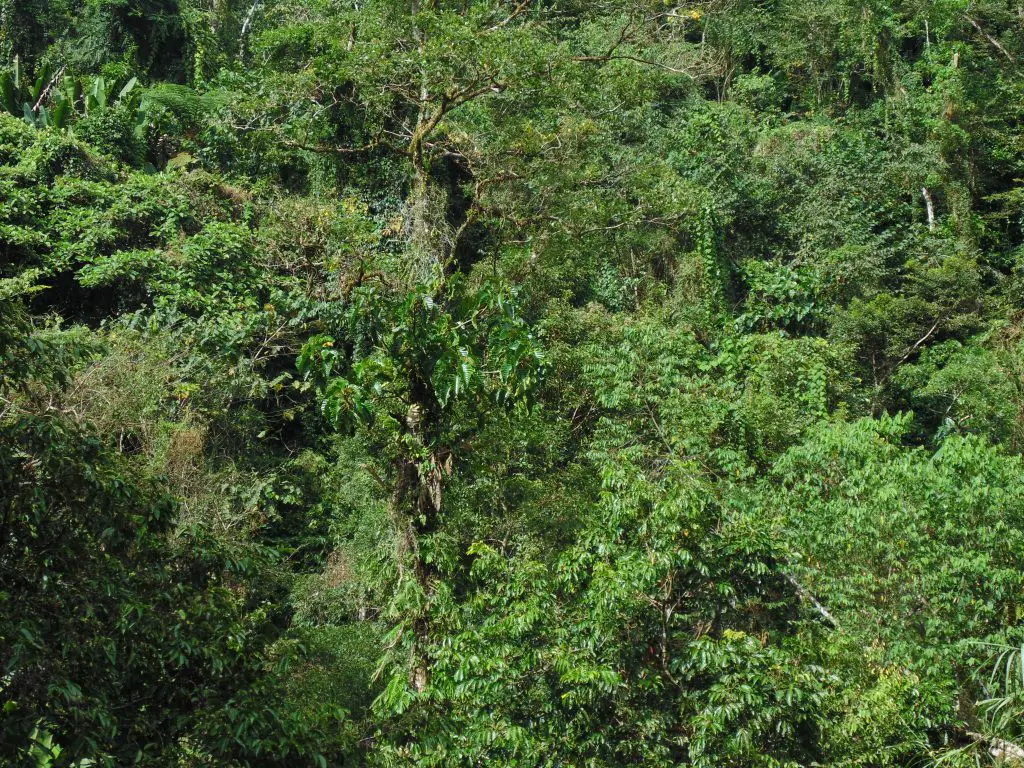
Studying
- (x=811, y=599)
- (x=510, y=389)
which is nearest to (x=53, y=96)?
(x=510, y=389)

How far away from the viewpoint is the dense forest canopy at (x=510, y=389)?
4891mm

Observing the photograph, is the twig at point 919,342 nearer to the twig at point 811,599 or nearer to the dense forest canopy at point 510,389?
the dense forest canopy at point 510,389

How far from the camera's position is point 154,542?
15.9ft

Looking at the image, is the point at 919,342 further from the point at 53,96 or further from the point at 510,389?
the point at 53,96

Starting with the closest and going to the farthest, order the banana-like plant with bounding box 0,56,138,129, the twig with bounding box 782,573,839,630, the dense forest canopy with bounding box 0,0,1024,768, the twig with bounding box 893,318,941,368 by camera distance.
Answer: the dense forest canopy with bounding box 0,0,1024,768 → the twig with bounding box 782,573,839,630 → the banana-like plant with bounding box 0,56,138,129 → the twig with bounding box 893,318,941,368

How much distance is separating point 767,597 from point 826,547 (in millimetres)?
1953

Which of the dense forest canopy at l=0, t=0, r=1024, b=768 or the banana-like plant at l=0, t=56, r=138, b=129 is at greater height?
the banana-like plant at l=0, t=56, r=138, b=129

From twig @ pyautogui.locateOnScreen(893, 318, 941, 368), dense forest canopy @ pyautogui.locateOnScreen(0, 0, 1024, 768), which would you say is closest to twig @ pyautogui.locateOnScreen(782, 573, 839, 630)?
dense forest canopy @ pyautogui.locateOnScreen(0, 0, 1024, 768)

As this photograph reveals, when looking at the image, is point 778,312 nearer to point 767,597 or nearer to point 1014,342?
point 1014,342

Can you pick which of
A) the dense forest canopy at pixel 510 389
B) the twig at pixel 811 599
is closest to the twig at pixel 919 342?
the dense forest canopy at pixel 510 389

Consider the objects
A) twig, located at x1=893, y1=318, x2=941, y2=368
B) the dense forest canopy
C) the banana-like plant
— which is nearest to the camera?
the dense forest canopy

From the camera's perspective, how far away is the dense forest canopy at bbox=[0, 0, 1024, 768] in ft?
16.0

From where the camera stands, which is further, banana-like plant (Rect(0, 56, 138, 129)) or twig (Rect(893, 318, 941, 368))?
twig (Rect(893, 318, 941, 368))

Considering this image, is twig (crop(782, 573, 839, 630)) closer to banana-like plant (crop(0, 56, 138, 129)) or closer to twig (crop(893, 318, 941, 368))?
twig (crop(893, 318, 941, 368))
